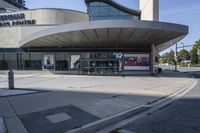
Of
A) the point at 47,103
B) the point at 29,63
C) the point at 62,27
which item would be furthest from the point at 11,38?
the point at 47,103

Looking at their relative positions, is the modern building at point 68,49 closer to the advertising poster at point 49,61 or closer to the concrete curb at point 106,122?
the advertising poster at point 49,61

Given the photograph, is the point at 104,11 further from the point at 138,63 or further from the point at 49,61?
the point at 138,63

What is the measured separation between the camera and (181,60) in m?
115

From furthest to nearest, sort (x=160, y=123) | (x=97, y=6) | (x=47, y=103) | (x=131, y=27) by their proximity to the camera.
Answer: (x=97, y=6) → (x=131, y=27) → (x=47, y=103) → (x=160, y=123)

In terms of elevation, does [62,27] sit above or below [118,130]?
above

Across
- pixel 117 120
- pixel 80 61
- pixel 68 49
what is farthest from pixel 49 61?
pixel 117 120

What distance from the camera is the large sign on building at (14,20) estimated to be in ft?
127

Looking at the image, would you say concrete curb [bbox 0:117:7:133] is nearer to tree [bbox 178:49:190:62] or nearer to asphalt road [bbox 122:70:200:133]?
asphalt road [bbox 122:70:200:133]

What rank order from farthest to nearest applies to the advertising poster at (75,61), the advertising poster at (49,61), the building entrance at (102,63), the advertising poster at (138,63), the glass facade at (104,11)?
the glass facade at (104,11) → the advertising poster at (49,61) → the advertising poster at (75,61) → the building entrance at (102,63) → the advertising poster at (138,63)

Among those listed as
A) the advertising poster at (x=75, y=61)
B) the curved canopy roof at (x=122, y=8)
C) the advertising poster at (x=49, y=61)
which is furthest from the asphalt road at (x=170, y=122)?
the curved canopy roof at (x=122, y=8)

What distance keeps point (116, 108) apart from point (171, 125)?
2449 millimetres

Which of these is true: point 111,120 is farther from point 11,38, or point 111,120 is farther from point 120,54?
point 11,38

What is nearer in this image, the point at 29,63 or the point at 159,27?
the point at 159,27

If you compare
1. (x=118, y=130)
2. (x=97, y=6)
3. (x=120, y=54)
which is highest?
(x=97, y=6)
